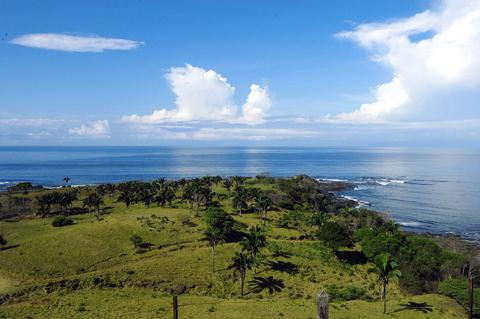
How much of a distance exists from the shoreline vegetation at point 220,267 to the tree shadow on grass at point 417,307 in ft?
0.63

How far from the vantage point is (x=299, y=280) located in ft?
244

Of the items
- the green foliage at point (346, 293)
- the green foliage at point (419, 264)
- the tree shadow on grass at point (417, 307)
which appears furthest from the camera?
the green foliage at point (419, 264)

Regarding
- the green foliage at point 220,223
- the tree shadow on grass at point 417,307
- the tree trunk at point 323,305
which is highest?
the tree trunk at point 323,305

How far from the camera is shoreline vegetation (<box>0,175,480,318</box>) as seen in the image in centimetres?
5566

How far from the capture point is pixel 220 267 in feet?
252

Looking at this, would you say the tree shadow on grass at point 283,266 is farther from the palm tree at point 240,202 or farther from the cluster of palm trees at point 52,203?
the cluster of palm trees at point 52,203

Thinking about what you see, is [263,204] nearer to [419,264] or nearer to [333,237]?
[333,237]

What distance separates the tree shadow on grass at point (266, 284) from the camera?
6938 centimetres

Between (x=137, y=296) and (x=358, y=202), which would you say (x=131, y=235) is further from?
(x=358, y=202)

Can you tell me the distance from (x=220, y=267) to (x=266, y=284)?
10.6 m

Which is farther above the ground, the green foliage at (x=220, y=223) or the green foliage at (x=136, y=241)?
the green foliage at (x=220, y=223)

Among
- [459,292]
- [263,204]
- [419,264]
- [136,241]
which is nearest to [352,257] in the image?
[419,264]

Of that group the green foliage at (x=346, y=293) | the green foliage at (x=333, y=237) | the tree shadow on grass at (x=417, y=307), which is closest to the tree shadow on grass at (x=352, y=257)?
the green foliage at (x=333, y=237)

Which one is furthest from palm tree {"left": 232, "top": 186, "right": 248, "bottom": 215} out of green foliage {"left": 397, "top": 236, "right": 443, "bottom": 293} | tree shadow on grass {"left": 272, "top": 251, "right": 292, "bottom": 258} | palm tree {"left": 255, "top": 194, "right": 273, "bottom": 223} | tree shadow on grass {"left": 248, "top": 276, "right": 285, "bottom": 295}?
green foliage {"left": 397, "top": 236, "right": 443, "bottom": 293}
